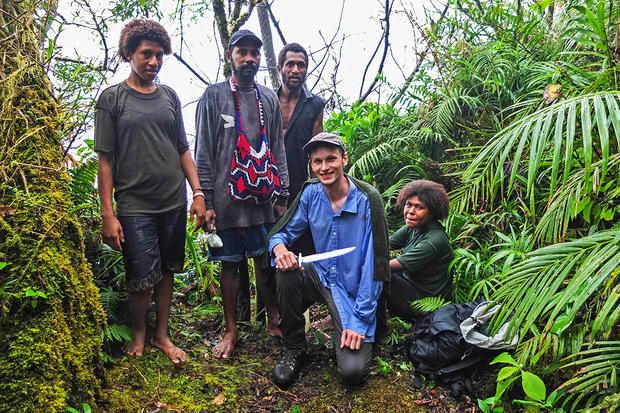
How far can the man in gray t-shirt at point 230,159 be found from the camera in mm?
3371

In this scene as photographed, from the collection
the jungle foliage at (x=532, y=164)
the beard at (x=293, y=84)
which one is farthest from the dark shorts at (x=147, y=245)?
the jungle foliage at (x=532, y=164)

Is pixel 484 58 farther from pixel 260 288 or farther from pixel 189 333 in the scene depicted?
pixel 189 333

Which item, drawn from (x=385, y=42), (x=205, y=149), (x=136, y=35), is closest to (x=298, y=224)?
(x=205, y=149)

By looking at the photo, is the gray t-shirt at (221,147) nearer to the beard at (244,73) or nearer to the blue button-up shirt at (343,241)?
the beard at (244,73)

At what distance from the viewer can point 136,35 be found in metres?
2.89

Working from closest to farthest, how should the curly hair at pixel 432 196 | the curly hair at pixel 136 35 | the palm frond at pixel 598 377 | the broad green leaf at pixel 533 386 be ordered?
the palm frond at pixel 598 377 → the broad green leaf at pixel 533 386 → the curly hair at pixel 136 35 → the curly hair at pixel 432 196

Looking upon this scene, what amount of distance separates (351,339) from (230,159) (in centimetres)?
164

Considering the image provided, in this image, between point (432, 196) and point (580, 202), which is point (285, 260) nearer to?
point (432, 196)

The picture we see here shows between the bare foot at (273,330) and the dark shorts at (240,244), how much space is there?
0.69m

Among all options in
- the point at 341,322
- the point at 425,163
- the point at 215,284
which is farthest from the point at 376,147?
the point at 341,322

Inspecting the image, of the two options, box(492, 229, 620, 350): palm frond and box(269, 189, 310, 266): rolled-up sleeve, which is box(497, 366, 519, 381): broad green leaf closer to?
box(492, 229, 620, 350): palm frond

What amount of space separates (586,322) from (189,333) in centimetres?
299

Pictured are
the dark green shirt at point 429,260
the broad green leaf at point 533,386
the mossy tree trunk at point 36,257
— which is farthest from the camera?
the dark green shirt at point 429,260

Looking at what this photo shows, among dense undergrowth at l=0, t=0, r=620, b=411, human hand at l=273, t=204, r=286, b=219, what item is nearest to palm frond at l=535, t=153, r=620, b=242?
dense undergrowth at l=0, t=0, r=620, b=411
